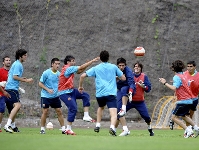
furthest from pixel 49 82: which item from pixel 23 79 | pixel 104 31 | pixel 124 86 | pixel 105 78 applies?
pixel 104 31

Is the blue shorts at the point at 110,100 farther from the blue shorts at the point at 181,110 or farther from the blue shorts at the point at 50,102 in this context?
the blue shorts at the point at 50,102

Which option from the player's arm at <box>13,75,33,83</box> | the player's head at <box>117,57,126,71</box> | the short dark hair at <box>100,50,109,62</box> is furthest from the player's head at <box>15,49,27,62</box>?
the short dark hair at <box>100,50,109,62</box>

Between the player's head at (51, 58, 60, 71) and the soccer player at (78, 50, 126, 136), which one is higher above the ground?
the player's head at (51, 58, 60, 71)

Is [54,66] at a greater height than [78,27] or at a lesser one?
lesser

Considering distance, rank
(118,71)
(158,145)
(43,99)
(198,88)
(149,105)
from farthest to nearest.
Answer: (149,105)
(198,88)
(43,99)
(118,71)
(158,145)

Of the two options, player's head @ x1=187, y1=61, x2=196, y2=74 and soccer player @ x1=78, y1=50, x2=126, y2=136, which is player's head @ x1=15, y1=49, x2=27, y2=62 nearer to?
soccer player @ x1=78, y1=50, x2=126, y2=136

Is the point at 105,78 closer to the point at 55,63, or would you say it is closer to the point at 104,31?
the point at 55,63

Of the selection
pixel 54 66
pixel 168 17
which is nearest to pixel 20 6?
pixel 168 17

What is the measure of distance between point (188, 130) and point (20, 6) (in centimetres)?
1531

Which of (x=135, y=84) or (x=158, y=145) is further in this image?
(x=135, y=84)

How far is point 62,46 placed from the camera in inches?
1090

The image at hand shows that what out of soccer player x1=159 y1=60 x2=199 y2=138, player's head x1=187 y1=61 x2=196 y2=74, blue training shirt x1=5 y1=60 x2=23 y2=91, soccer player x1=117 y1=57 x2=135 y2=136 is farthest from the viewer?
player's head x1=187 y1=61 x2=196 y2=74

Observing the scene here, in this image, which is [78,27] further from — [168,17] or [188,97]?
[188,97]

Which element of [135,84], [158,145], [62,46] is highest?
[62,46]
